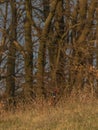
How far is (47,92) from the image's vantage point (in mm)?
16156

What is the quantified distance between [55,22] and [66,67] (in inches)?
91.8

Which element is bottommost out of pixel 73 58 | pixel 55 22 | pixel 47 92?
pixel 47 92

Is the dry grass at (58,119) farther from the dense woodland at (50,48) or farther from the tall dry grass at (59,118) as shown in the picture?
the dense woodland at (50,48)

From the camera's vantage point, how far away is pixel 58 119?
843cm

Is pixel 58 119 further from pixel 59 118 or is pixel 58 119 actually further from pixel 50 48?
pixel 50 48

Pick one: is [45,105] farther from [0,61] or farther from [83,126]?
[0,61]

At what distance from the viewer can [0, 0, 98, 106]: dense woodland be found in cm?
1672

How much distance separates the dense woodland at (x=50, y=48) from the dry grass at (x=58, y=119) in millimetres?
5225

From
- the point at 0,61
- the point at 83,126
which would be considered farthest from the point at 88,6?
the point at 83,126

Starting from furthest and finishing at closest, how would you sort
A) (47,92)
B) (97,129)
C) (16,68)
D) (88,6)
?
(16,68), (88,6), (47,92), (97,129)

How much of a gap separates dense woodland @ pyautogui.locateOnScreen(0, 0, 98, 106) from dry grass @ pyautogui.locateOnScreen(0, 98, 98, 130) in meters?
5.22

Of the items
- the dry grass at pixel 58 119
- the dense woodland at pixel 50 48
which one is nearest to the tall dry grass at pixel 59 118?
the dry grass at pixel 58 119

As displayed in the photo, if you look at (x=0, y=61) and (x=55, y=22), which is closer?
(x=55, y=22)

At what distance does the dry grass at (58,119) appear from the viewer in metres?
7.50
